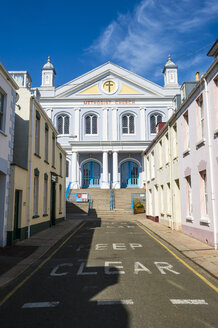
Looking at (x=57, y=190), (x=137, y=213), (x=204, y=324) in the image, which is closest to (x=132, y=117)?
(x=137, y=213)

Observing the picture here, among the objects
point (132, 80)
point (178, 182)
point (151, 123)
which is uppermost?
point (132, 80)

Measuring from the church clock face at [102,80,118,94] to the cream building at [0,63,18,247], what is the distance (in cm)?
2842

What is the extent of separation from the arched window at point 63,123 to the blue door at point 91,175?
224 inches

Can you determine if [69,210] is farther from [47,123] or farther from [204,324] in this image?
[204,324]

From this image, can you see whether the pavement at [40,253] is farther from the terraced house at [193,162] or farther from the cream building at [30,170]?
the cream building at [30,170]

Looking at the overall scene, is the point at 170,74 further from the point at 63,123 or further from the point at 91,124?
the point at 63,123

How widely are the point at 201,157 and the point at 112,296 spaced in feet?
25.9

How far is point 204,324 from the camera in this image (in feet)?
14.0

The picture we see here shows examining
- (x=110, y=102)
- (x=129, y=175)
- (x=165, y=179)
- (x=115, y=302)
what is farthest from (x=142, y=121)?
(x=115, y=302)

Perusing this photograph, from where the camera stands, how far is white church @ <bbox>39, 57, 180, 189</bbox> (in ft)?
118

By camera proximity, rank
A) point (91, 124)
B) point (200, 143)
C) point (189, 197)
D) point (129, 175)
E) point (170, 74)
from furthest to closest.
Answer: point (170, 74) → point (91, 124) → point (129, 175) → point (189, 197) → point (200, 143)

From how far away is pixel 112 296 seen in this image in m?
5.49

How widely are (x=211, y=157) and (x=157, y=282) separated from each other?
5858 millimetres

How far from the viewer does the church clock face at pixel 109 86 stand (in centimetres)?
3919
